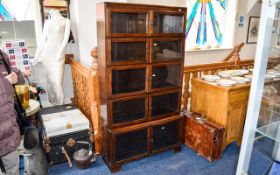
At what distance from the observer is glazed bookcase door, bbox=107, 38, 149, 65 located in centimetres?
194

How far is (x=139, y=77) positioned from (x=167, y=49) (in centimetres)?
42

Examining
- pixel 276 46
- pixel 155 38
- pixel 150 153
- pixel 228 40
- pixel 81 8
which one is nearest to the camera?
pixel 276 46

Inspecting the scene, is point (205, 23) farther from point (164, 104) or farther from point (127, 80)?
point (127, 80)

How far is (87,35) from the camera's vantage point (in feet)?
9.21

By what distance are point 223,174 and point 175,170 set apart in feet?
1.60

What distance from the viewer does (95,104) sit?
235 centimetres

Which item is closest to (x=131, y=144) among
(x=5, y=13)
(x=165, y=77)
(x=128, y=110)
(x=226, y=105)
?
(x=128, y=110)

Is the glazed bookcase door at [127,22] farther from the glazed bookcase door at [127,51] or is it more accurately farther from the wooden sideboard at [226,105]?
the wooden sideboard at [226,105]

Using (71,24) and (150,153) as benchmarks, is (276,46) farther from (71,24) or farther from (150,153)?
(71,24)

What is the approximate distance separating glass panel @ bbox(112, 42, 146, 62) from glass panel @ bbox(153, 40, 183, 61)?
14 cm

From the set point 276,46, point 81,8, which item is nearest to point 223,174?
point 276,46

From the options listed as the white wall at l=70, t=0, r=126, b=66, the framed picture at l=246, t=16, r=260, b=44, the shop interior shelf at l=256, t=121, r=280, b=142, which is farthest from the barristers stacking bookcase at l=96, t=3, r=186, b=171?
the framed picture at l=246, t=16, r=260, b=44

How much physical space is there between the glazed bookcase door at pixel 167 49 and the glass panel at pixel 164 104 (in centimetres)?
41

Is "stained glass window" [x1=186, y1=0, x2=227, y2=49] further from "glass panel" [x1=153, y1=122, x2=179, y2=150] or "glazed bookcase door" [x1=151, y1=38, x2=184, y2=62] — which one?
"glass panel" [x1=153, y1=122, x2=179, y2=150]
